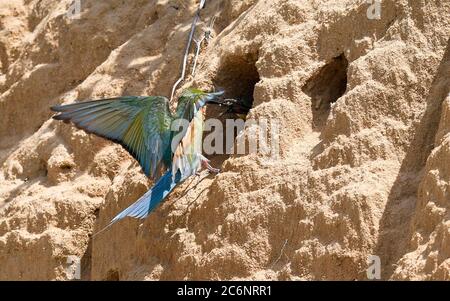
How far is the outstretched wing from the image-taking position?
562 centimetres

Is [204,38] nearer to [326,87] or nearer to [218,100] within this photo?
[218,100]

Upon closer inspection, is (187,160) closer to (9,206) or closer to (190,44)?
(190,44)

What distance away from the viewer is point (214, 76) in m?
6.02

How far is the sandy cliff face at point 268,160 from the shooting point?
4.79 m

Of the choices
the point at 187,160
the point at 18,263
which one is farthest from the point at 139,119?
the point at 18,263

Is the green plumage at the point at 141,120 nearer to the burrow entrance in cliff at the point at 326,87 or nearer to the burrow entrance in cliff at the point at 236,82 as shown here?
the burrow entrance in cliff at the point at 236,82

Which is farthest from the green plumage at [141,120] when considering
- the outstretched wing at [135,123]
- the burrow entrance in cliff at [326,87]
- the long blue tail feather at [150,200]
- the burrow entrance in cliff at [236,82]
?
the burrow entrance in cliff at [326,87]

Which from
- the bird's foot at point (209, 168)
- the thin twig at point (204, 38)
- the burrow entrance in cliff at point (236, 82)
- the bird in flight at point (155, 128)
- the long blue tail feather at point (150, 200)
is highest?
the thin twig at point (204, 38)

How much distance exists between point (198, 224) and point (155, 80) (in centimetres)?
132

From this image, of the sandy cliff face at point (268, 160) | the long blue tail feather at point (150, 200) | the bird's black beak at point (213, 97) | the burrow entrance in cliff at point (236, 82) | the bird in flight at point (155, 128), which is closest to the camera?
the sandy cliff face at point (268, 160)

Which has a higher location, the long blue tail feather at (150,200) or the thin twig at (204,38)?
the thin twig at (204,38)

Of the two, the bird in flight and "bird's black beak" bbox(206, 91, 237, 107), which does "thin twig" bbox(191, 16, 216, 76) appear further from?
the bird in flight

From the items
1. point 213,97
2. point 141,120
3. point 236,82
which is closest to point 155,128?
point 141,120

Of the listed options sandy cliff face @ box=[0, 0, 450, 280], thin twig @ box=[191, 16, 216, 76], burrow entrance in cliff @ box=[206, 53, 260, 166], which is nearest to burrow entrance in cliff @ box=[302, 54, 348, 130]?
sandy cliff face @ box=[0, 0, 450, 280]
